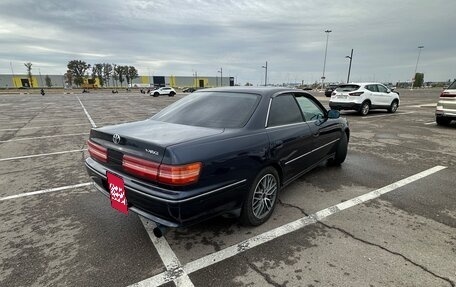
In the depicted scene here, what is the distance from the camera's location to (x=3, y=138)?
838cm

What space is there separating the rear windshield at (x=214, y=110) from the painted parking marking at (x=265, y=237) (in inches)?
47.5

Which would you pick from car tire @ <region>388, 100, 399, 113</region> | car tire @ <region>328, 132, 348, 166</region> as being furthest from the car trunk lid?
car tire @ <region>388, 100, 399, 113</region>

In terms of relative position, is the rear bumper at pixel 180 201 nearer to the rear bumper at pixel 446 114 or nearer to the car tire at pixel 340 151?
the car tire at pixel 340 151

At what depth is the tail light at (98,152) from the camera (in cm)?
284

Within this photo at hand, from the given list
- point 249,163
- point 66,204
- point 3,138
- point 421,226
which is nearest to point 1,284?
point 66,204

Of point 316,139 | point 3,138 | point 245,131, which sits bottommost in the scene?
point 3,138

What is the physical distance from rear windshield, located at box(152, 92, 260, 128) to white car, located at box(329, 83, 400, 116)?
11.1m

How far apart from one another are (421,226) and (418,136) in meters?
6.33

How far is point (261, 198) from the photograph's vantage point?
10.2 ft

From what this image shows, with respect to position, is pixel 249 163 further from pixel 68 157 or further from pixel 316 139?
pixel 68 157

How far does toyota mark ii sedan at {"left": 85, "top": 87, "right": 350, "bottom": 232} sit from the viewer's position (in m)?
2.32

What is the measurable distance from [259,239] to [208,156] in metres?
1.12

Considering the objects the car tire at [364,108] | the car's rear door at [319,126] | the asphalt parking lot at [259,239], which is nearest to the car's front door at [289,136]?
the car's rear door at [319,126]

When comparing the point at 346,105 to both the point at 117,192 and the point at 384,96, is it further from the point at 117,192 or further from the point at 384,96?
the point at 117,192
